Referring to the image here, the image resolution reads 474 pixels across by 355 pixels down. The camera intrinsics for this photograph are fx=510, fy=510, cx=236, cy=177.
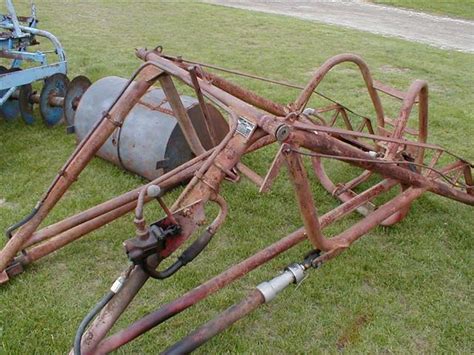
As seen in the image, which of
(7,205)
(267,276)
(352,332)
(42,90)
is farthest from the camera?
(42,90)

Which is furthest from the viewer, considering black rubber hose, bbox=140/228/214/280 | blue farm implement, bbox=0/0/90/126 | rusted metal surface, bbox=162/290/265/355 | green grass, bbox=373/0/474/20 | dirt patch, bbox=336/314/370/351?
green grass, bbox=373/0/474/20

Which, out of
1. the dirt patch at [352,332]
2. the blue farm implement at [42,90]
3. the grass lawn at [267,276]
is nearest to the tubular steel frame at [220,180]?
the grass lawn at [267,276]

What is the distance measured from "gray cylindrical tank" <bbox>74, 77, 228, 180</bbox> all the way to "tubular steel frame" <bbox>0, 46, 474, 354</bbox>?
1.81ft

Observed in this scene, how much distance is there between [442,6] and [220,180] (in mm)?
15229

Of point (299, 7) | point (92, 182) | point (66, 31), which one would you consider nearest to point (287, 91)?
point (92, 182)

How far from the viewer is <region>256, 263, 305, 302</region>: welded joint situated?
240 cm

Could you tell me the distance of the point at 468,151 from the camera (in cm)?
500

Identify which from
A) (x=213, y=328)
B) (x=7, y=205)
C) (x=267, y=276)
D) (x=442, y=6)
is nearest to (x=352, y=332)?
(x=267, y=276)

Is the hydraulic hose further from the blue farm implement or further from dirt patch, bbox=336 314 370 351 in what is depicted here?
the blue farm implement

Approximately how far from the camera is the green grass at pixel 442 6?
1424 cm

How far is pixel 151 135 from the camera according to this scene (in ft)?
12.9

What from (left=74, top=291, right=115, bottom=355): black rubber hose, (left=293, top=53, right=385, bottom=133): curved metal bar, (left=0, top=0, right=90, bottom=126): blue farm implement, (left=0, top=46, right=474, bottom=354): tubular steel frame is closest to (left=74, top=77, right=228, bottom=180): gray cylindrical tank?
(left=0, top=46, right=474, bottom=354): tubular steel frame

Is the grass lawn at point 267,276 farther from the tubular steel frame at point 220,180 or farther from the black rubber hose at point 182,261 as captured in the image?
the black rubber hose at point 182,261

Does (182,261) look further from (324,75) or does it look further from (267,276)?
(324,75)
